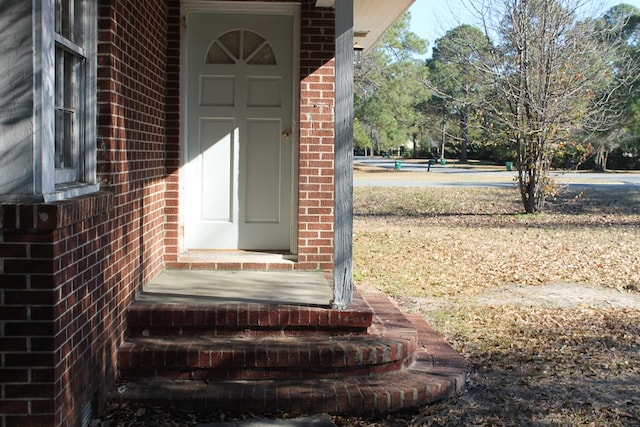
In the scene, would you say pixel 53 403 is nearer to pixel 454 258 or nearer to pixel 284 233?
pixel 284 233

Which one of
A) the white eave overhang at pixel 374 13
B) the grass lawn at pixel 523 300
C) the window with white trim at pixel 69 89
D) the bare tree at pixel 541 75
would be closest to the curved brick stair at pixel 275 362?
the grass lawn at pixel 523 300

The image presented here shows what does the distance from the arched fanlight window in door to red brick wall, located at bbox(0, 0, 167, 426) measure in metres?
0.66

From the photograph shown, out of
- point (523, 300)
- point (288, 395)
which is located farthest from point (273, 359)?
point (523, 300)

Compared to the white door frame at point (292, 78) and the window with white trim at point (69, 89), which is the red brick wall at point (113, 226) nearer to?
Result: the white door frame at point (292, 78)

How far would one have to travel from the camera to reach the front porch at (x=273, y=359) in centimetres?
479

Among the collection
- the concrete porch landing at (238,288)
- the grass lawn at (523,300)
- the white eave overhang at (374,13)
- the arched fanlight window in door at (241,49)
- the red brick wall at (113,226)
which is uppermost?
the white eave overhang at (374,13)

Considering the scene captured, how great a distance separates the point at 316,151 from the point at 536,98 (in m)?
11.3

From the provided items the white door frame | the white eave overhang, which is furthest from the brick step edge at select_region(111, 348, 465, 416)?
the white eave overhang

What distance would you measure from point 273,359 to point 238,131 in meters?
3.07

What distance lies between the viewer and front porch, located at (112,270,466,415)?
4.79 metres

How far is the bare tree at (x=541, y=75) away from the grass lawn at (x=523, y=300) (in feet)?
5.87

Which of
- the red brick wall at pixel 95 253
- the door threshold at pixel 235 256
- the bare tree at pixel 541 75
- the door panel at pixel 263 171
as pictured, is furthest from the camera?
the bare tree at pixel 541 75

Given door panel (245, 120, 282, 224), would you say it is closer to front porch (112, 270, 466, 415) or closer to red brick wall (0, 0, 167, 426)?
red brick wall (0, 0, 167, 426)

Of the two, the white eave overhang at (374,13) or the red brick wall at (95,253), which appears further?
the white eave overhang at (374,13)
